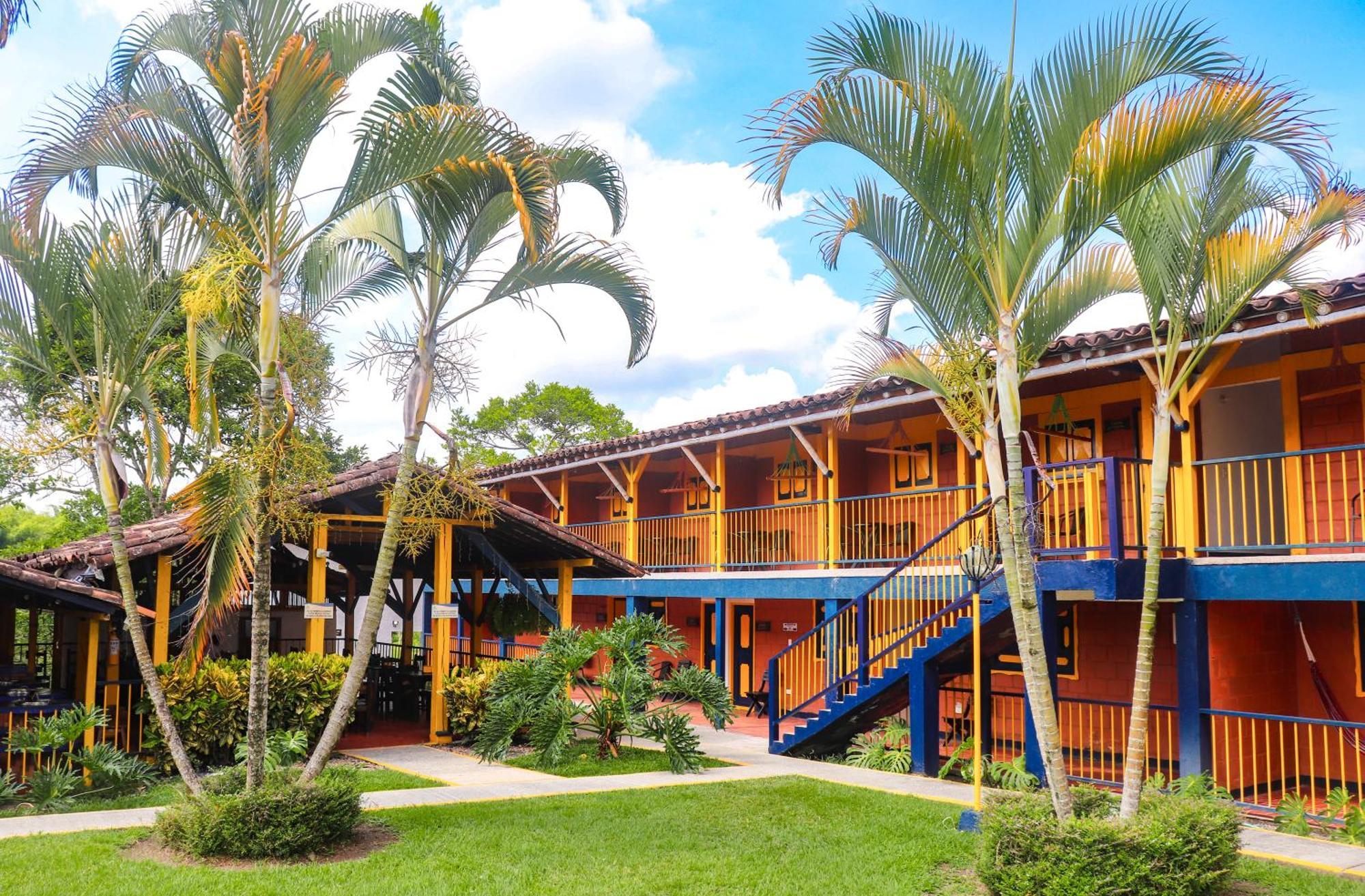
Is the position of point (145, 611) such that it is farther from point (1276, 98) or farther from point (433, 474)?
point (1276, 98)

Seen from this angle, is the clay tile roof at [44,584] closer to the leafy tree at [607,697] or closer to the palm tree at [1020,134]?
the leafy tree at [607,697]

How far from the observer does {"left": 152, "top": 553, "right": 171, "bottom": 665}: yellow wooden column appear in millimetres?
11578

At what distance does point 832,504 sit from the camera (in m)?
15.3

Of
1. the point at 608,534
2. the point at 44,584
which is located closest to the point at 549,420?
the point at 608,534

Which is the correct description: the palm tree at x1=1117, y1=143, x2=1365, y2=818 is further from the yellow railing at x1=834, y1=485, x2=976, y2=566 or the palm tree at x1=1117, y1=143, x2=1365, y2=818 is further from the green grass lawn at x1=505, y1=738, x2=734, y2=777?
the yellow railing at x1=834, y1=485, x2=976, y2=566

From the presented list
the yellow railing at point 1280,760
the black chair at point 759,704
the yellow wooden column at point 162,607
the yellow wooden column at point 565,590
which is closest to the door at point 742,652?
the black chair at point 759,704

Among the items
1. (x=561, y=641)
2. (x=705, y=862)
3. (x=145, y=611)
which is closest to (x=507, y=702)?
(x=561, y=641)

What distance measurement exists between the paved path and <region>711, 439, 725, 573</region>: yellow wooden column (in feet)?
12.2

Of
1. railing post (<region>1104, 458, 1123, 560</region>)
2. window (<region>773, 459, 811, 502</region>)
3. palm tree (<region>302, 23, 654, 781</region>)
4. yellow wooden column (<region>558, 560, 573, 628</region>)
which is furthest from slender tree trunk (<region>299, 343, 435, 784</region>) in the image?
window (<region>773, 459, 811, 502</region>)

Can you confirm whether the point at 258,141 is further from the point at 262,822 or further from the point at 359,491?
the point at 359,491

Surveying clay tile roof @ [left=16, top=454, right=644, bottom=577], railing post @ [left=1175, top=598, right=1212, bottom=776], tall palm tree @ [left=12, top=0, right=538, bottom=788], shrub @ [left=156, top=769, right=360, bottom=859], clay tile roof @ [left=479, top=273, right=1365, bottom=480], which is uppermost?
tall palm tree @ [left=12, top=0, right=538, bottom=788]

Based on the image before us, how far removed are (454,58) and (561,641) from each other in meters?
6.59

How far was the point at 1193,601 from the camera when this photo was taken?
10.3 meters

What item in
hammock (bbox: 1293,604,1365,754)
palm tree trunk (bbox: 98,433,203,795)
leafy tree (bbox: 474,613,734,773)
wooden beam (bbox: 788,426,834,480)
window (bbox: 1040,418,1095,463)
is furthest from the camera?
wooden beam (bbox: 788,426,834,480)
